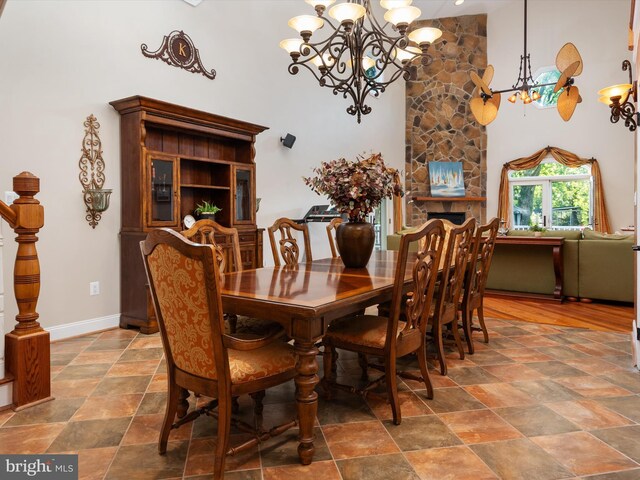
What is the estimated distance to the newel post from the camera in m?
2.30

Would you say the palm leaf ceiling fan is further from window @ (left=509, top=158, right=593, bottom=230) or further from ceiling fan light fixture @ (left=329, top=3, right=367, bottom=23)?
window @ (left=509, top=158, right=593, bottom=230)

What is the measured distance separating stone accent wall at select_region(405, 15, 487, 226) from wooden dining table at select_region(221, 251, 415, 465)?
24.2 ft

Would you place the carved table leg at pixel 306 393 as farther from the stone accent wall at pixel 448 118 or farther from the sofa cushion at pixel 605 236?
the stone accent wall at pixel 448 118

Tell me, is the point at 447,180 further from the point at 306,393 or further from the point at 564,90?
the point at 306,393

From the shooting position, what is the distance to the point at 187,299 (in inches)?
62.5

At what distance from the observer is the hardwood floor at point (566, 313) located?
4.15 m

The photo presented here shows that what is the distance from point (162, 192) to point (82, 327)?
133 cm

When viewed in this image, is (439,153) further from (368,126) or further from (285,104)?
(285,104)

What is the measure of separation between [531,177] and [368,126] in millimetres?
3610

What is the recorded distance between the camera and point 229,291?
6.62 feet

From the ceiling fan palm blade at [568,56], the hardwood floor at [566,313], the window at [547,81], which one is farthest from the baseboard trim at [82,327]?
the window at [547,81]

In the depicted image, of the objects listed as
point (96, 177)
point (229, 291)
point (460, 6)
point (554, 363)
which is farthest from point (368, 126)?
point (229, 291)

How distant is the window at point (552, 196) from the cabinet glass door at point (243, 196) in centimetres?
641

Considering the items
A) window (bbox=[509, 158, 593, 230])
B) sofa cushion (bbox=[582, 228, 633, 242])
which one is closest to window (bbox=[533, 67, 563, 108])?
window (bbox=[509, 158, 593, 230])
